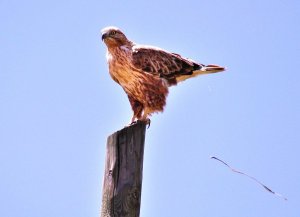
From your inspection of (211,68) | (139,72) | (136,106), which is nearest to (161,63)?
(139,72)

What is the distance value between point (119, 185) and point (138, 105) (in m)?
2.69

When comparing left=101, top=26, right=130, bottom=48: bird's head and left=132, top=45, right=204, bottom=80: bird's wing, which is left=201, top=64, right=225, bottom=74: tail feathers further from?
left=101, top=26, right=130, bottom=48: bird's head

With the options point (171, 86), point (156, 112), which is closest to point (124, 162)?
point (156, 112)

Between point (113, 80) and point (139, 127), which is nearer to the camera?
point (139, 127)

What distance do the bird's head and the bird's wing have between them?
23 cm

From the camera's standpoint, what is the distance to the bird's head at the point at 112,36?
6215 millimetres

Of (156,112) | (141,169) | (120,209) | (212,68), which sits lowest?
(120,209)

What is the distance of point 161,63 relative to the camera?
6461 millimetres

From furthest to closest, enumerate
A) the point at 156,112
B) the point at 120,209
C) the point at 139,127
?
the point at 156,112
the point at 139,127
the point at 120,209

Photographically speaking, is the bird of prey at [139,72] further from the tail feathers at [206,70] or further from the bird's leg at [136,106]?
the tail feathers at [206,70]

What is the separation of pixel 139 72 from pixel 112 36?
54cm

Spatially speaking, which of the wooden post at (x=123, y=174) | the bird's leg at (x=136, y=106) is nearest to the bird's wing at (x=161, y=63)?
the bird's leg at (x=136, y=106)

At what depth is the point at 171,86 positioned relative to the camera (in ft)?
21.5

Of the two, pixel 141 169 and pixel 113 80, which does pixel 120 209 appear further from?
pixel 113 80
